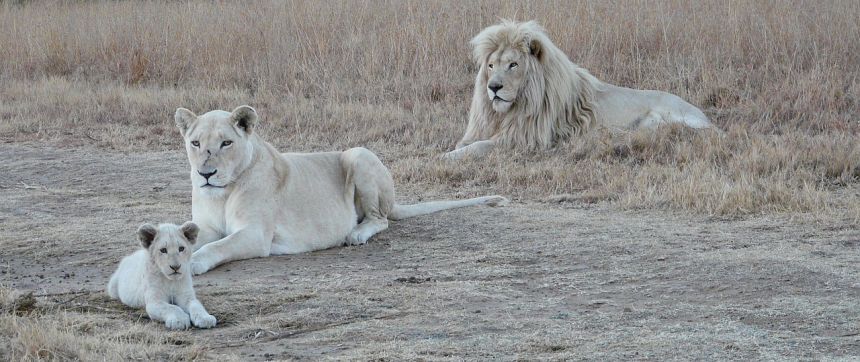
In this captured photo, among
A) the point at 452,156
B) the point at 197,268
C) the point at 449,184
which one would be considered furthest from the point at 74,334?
the point at 452,156

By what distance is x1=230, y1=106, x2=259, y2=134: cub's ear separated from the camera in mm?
6059

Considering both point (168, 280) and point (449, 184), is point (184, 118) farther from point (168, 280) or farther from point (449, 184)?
point (449, 184)

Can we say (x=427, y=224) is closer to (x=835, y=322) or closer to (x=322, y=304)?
(x=322, y=304)

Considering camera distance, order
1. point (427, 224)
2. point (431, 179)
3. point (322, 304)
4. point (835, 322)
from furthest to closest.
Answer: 1. point (431, 179)
2. point (427, 224)
3. point (322, 304)
4. point (835, 322)

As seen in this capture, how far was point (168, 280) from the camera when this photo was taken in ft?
16.0

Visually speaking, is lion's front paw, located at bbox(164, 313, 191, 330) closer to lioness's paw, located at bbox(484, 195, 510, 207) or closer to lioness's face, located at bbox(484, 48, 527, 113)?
lioness's paw, located at bbox(484, 195, 510, 207)

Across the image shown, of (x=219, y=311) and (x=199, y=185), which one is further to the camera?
(x=199, y=185)

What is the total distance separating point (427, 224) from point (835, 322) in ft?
9.54

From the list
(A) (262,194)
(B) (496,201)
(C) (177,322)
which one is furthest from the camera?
(B) (496,201)

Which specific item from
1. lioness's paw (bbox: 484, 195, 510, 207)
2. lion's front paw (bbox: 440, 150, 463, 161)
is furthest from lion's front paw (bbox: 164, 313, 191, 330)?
lion's front paw (bbox: 440, 150, 463, 161)

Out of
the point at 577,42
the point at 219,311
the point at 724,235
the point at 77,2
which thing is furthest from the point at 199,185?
the point at 77,2

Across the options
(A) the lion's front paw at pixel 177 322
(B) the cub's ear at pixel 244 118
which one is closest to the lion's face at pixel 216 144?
(B) the cub's ear at pixel 244 118

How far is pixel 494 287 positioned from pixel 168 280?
4.66 feet

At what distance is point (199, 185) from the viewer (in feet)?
20.0
